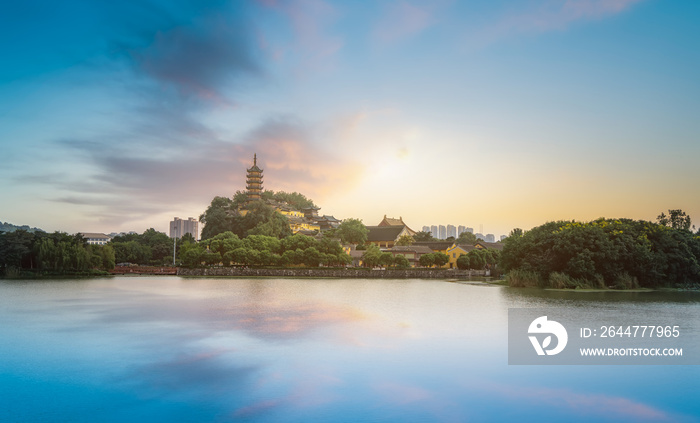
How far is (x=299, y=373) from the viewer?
35.8 ft

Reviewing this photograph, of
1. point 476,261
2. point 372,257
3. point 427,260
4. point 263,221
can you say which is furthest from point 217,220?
point 476,261

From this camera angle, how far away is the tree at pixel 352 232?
68.3m

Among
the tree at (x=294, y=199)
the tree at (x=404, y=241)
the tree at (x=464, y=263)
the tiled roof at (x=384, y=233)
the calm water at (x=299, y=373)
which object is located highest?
the tree at (x=294, y=199)

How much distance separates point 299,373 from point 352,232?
5730 cm

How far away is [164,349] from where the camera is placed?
43.2 feet

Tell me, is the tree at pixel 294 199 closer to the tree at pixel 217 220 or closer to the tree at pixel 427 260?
the tree at pixel 217 220

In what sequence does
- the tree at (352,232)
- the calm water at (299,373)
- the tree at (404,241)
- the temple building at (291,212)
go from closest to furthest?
the calm water at (299,373)
the tree at (352,232)
the tree at (404,241)
the temple building at (291,212)

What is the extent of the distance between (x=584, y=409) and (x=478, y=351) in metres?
4.53

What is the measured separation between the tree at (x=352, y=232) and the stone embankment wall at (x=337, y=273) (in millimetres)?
18316

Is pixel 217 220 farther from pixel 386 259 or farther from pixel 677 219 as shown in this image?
pixel 677 219

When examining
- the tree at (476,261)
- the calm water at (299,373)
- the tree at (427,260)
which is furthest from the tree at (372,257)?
the calm water at (299,373)

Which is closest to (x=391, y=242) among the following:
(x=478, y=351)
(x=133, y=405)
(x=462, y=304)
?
(x=462, y=304)

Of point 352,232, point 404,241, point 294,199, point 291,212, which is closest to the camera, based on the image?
point 352,232

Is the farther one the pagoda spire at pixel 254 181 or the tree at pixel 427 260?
the pagoda spire at pixel 254 181
